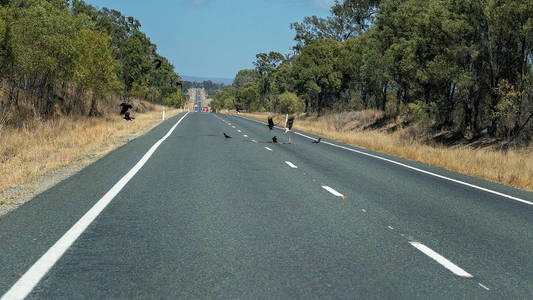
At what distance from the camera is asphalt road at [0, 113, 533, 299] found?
427 cm

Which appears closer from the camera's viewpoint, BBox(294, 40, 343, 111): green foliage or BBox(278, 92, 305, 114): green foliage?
BBox(294, 40, 343, 111): green foliage

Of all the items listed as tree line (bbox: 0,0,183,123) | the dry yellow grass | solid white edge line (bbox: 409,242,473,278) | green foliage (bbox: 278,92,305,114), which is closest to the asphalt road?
solid white edge line (bbox: 409,242,473,278)

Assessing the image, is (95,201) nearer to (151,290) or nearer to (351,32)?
(151,290)

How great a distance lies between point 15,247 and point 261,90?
406ft

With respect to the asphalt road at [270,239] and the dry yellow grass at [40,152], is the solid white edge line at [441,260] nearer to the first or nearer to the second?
the asphalt road at [270,239]

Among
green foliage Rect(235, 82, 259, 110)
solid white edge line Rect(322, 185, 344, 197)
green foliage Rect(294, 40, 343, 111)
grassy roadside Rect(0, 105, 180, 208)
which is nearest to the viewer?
solid white edge line Rect(322, 185, 344, 197)

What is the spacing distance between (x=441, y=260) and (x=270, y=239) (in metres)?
1.85

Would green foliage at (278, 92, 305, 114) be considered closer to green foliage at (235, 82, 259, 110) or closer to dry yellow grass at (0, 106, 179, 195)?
green foliage at (235, 82, 259, 110)

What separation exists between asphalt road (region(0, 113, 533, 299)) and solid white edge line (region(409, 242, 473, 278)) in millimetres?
20

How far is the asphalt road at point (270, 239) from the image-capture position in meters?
4.27

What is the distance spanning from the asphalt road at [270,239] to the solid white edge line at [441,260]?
0.07 feet

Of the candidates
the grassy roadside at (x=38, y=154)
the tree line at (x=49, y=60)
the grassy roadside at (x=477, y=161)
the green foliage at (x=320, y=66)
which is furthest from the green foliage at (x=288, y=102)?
the grassy roadside at (x=38, y=154)

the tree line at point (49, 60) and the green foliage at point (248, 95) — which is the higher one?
the tree line at point (49, 60)

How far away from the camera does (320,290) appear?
4.18 m
